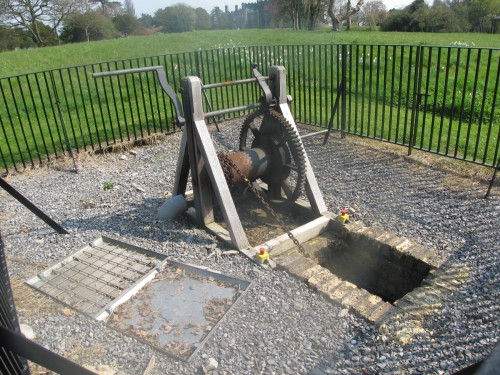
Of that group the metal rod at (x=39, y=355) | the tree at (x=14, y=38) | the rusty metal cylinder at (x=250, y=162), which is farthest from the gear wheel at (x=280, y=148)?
the tree at (x=14, y=38)

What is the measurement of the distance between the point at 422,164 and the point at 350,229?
234 cm

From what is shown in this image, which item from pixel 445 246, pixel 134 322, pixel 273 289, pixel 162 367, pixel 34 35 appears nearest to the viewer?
pixel 162 367

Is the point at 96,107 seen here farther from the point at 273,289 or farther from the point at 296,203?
the point at 273,289

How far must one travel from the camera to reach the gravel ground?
2.85m

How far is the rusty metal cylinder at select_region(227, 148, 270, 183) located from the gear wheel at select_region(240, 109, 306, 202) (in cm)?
9

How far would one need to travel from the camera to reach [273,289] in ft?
11.7

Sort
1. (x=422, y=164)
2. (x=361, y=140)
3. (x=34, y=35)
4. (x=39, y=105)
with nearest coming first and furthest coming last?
(x=422, y=164) → (x=361, y=140) → (x=39, y=105) → (x=34, y=35)

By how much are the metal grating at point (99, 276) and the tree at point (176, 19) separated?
34.7 m

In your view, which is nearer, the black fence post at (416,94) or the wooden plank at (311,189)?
the wooden plank at (311,189)

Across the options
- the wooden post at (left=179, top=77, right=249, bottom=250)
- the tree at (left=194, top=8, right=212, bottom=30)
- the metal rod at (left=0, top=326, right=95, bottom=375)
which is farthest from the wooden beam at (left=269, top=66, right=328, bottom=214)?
the tree at (left=194, top=8, right=212, bottom=30)

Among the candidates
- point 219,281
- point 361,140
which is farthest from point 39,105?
point 219,281

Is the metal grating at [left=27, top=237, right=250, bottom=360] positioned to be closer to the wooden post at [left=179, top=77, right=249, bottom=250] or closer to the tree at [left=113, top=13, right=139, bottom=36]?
the wooden post at [left=179, top=77, right=249, bottom=250]

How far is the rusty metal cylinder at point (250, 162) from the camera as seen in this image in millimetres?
4539

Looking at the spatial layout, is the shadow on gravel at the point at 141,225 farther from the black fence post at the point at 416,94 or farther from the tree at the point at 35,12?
the tree at the point at 35,12
